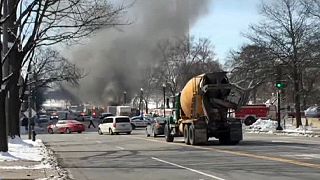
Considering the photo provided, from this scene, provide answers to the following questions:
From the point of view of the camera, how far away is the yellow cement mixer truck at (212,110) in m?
28.6

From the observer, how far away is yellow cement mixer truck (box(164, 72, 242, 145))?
2856 cm

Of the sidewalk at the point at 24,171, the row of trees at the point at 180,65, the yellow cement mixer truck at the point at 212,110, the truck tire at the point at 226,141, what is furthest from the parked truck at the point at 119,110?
the sidewalk at the point at 24,171

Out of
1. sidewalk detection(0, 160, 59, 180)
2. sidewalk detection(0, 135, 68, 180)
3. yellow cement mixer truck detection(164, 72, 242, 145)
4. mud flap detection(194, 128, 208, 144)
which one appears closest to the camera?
sidewalk detection(0, 160, 59, 180)

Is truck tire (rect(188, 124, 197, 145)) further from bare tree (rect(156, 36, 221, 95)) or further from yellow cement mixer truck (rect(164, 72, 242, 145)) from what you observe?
bare tree (rect(156, 36, 221, 95))

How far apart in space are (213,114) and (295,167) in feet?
42.4

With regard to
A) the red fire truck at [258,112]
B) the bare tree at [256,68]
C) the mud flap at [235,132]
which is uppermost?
the bare tree at [256,68]

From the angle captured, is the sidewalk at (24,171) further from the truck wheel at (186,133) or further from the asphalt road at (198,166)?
the truck wheel at (186,133)

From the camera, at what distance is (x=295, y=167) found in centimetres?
1634

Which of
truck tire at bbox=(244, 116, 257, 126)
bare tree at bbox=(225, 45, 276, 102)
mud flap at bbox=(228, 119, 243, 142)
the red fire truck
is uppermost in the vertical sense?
bare tree at bbox=(225, 45, 276, 102)

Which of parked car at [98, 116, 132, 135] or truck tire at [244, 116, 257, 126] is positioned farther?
truck tire at [244, 116, 257, 126]

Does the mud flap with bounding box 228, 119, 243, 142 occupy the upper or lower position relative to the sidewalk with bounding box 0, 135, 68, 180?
upper

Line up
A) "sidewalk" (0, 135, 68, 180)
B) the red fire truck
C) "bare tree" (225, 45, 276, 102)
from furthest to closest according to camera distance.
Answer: the red fire truck → "bare tree" (225, 45, 276, 102) → "sidewalk" (0, 135, 68, 180)

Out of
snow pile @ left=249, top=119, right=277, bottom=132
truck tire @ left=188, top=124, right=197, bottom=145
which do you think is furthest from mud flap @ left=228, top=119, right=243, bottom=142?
snow pile @ left=249, top=119, right=277, bottom=132

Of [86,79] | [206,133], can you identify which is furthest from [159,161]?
[86,79]
